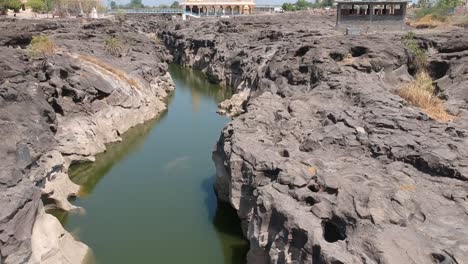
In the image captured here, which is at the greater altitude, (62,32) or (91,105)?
(62,32)

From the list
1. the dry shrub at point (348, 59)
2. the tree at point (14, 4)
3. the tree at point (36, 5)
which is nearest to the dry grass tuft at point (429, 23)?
the dry shrub at point (348, 59)

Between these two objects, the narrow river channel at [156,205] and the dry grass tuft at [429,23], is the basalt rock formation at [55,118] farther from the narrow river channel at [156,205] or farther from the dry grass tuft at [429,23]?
the dry grass tuft at [429,23]

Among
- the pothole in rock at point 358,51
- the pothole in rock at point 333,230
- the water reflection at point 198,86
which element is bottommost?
the water reflection at point 198,86

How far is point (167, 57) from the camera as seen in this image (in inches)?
2525

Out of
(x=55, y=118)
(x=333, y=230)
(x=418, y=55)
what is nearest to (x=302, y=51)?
(x=418, y=55)

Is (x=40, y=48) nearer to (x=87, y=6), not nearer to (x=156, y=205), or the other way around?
(x=156, y=205)

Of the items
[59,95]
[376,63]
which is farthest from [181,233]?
[376,63]

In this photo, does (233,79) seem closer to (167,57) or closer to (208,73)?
(208,73)

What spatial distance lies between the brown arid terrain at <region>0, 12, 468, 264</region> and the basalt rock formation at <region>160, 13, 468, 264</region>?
0.18 ft

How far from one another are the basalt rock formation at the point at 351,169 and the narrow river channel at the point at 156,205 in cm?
179

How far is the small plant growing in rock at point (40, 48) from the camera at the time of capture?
32969 millimetres

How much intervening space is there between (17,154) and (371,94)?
1789 centimetres

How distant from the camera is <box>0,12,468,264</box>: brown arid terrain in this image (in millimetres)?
13445

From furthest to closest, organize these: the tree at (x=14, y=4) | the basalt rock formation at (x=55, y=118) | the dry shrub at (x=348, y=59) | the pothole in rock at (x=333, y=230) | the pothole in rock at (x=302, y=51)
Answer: the tree at (x=14, y=4) < the pothole in rock at (x=302, y=51) < the dry shrub at (x=348, y=59) < the basalt rock formation at (x=55, y=118) < the pothole in rock at (x=333, y=230)
